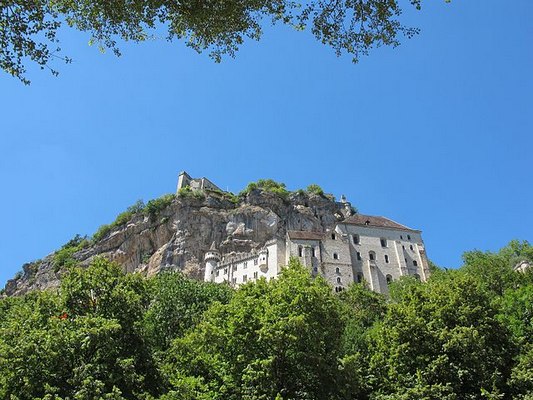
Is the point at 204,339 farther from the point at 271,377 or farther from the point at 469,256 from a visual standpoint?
the point at 469,256

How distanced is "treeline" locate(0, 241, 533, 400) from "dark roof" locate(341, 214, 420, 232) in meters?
54.4

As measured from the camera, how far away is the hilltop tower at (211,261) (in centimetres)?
7356

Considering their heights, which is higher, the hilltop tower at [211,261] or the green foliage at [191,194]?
the green foliage at [191,194]

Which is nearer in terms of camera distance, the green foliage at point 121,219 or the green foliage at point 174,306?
the green foliage at point 174,306

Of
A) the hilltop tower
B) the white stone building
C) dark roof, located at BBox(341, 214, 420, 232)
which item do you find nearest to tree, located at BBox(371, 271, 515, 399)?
the white stone building

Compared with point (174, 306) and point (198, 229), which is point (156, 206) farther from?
point (174, 306)

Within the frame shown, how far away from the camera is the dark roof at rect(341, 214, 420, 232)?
257 feet

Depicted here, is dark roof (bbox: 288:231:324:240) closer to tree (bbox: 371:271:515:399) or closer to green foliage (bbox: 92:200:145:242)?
green foliage (bbox: 92:200:145:242)

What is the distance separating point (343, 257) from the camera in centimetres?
7231

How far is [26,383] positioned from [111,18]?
1323cm

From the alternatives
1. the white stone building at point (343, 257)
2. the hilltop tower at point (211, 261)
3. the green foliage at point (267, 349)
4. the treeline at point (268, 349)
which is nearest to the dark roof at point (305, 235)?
the white stone building at point (343, 257)

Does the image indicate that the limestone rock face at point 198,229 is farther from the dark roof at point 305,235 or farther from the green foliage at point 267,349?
the green foliage at point 267,349

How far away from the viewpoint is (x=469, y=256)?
63.9 m

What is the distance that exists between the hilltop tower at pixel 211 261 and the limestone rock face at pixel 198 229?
106 centimetres
